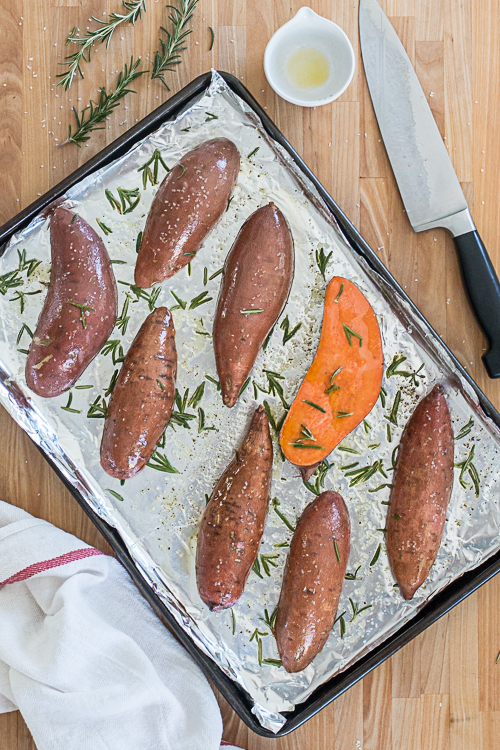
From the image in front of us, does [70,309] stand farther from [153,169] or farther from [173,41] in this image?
[173,41]

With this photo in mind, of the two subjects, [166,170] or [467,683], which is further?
[467,683]

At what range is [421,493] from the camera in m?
1.07

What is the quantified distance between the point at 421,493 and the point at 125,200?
772 millimetres

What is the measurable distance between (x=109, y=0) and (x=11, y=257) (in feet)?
1.86

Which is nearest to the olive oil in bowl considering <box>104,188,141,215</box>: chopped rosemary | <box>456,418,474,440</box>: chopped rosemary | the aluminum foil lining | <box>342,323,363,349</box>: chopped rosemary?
the aluminum foil lining

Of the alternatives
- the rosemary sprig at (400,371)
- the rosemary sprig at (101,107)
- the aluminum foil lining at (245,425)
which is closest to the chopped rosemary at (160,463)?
the aluminum foil lining at (245,425)

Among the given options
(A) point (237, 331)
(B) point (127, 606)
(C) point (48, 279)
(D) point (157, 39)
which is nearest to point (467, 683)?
(B) point (127, 606)

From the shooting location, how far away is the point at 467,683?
47.9 inches

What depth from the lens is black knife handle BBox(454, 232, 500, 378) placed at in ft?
3.73

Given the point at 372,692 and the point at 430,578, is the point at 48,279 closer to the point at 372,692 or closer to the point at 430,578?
the point at 430,578

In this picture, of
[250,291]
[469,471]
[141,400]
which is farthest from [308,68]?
[469,471]

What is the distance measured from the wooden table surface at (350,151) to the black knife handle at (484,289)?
48mm

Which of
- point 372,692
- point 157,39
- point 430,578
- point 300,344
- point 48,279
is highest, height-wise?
point 157,39

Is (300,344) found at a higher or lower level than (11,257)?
lower
